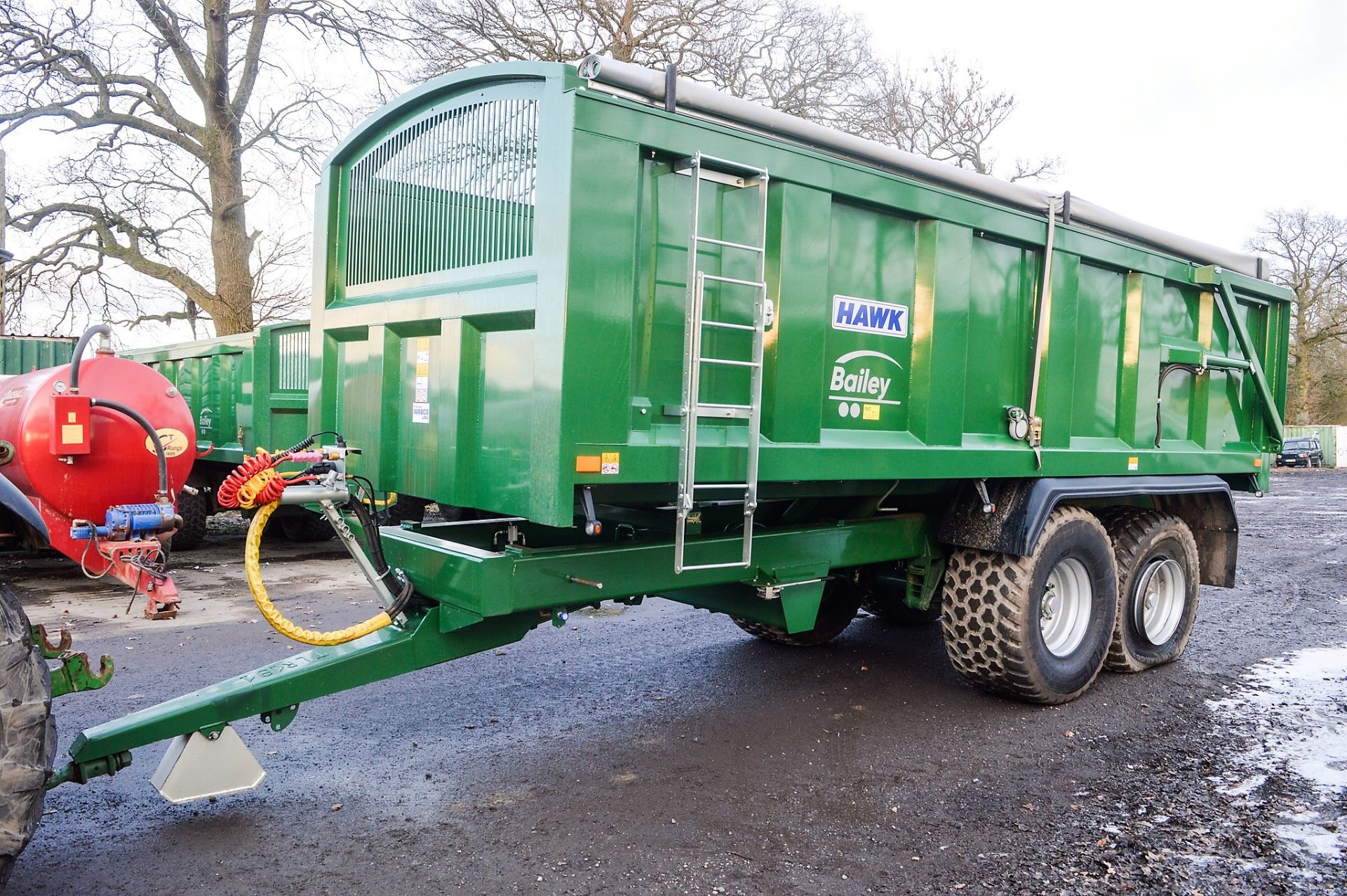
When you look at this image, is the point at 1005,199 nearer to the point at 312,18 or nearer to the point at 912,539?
the point at 912,539

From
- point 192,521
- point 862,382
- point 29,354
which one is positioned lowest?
point 192,521

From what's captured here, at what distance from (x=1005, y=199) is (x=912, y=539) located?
73.9 inches

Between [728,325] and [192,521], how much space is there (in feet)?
29.1

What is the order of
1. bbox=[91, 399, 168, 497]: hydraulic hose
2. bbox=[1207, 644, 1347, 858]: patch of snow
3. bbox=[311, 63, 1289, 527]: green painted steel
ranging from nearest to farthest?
bbox=[311, 63, 1289, 527]: green painted steel < bbox=[1207, 644, 1347, 858]: patch of snow < bbox=[91, 399, 168, 497]: hydraulic hose

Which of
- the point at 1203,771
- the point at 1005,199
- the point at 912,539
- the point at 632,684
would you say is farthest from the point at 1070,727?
the point at 1005,199

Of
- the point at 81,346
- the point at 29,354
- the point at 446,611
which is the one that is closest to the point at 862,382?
the point at 446,611

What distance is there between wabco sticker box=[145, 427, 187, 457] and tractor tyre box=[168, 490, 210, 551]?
370 centimetres

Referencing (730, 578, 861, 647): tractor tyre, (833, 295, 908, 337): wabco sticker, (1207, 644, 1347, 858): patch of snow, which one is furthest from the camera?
(730, 578, 861, 647): tractor tyre

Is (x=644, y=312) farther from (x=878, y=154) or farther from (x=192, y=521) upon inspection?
(x=192, y=521)

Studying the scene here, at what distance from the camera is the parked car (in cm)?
3784

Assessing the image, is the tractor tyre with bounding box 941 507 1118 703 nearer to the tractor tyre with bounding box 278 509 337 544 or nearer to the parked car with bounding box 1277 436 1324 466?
the tractor tyre with bounding box 278 509 337 544

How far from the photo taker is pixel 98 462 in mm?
5781

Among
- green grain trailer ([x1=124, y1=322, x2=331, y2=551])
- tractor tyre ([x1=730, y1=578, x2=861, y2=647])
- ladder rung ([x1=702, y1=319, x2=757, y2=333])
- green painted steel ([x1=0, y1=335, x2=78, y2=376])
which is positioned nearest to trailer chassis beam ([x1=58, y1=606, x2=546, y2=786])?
ladder rung ([x1=702, y1=319, x2=757, y2=333])

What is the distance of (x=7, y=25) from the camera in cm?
1648
